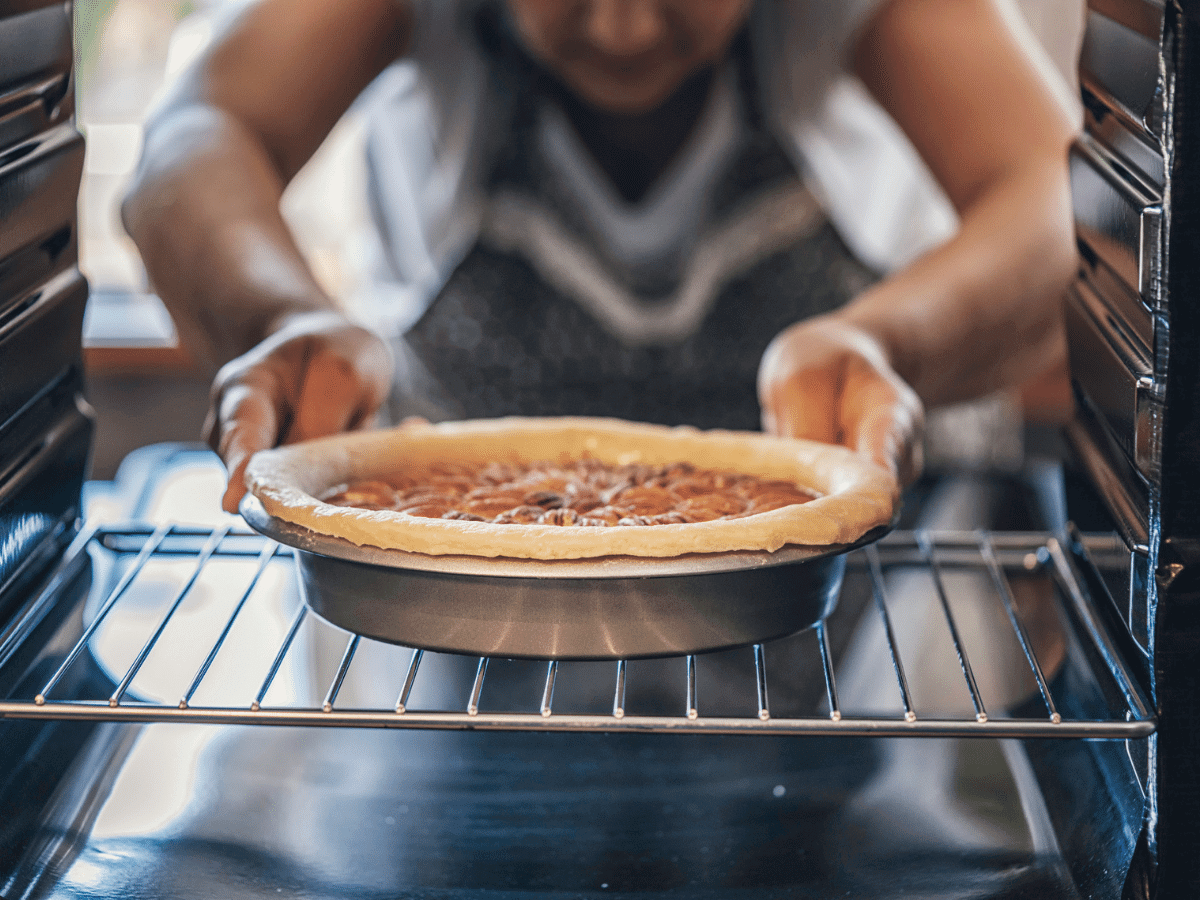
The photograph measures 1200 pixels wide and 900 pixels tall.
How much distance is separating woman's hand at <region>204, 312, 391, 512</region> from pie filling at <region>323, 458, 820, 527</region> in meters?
0.09

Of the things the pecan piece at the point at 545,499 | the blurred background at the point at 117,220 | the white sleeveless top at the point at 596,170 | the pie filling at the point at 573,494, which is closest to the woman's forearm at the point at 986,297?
the white sleeveless top at the point at 596,170

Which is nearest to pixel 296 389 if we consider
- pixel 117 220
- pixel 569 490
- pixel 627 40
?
pixel 569 490

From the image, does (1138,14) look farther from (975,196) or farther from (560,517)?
(975,196)

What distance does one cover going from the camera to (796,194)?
1741 mm

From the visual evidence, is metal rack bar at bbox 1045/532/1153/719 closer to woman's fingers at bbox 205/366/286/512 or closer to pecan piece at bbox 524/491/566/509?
pecan piece at bbox 524/491/566/509

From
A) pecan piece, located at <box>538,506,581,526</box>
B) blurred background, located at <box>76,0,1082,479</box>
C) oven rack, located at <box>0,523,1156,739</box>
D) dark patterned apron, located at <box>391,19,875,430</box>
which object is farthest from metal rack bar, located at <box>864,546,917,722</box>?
blurred background, located at <box>76,0,1082,479</box>

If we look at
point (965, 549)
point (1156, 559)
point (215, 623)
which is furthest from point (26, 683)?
point (965, 549)

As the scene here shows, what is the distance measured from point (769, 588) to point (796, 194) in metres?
1.12

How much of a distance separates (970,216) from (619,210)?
528mm

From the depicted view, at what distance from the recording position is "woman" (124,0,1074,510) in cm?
133

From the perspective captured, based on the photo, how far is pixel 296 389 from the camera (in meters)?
1.07

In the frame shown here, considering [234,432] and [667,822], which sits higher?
[234,432]

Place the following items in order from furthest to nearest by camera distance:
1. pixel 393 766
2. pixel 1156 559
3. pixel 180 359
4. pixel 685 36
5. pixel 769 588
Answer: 1. pixel 180 359
2. pixel 685 36
3. pixel 393 766
4. pixel 769 588
5. pixel 1156 559

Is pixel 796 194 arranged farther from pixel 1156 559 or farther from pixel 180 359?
pixel 180 359
